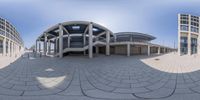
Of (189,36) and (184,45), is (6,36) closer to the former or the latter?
(184,45)

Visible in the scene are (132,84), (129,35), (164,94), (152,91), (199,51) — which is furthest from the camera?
(199,51)

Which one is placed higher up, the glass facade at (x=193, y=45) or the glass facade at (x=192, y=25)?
the glass facade at (x=192, y=25)

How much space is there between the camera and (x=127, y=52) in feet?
71.2

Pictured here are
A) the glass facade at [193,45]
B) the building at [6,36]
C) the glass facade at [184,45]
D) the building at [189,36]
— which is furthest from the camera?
the building at [6,36]

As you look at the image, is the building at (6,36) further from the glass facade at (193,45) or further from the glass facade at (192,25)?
the glass facade at (193,45)

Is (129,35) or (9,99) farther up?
(129,35)

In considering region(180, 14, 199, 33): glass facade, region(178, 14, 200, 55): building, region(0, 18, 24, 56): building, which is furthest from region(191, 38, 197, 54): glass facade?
region(0, 18, 24, 56): building

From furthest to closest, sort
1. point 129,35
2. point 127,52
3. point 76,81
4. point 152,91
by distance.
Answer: point 129,35 → point 127,52 → point 76,81 → point 152,91

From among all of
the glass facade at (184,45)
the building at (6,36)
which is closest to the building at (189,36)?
the glass facade at (184,45)

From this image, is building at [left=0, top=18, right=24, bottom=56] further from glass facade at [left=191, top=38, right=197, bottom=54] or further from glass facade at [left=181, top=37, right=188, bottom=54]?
glass facade at [left=191, top=38, right=197, bottom=54]

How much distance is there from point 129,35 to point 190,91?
62.6ft

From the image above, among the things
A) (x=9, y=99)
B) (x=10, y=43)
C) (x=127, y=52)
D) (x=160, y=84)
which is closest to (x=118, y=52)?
(x=127, y=52)

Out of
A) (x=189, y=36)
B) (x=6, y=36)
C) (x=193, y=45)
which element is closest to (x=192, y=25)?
(x=189, y=36)

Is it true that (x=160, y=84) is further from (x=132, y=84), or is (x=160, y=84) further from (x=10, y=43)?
(x=10, y=43)
